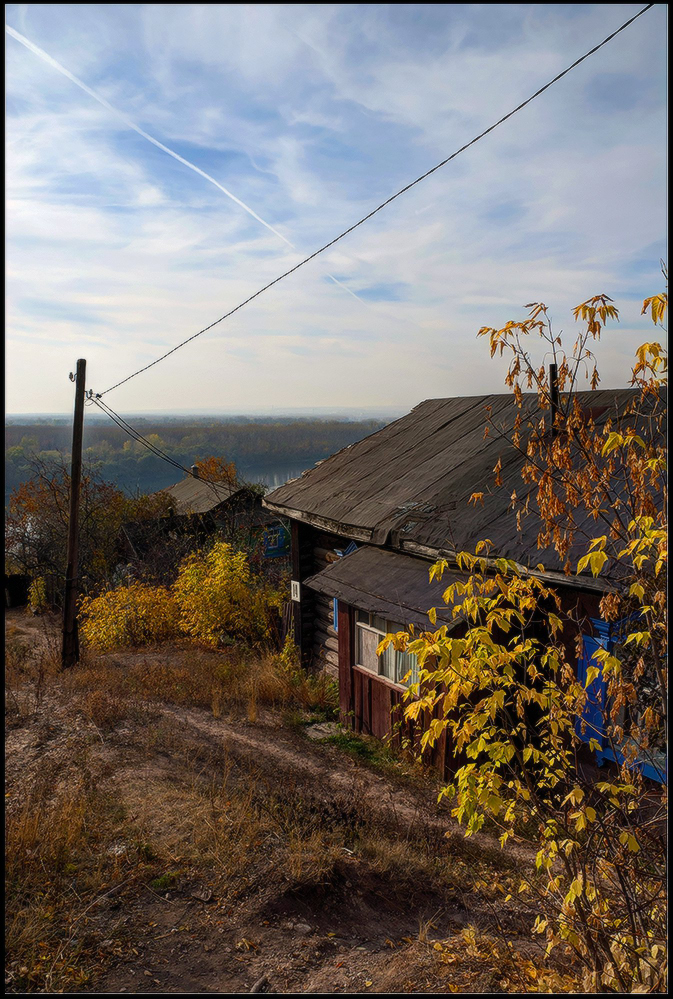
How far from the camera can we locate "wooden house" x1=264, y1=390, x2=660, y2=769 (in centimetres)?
723

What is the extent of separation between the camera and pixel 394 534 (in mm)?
8516

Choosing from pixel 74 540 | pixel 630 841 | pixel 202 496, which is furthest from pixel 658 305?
pixel 202 496

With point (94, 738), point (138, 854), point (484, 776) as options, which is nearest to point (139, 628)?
point (94, 738)

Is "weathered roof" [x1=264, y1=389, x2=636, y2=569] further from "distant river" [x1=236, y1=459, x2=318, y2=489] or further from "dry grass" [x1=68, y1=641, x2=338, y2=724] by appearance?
"distant river" [x1=236, y1=459, x2=318, y2=489]

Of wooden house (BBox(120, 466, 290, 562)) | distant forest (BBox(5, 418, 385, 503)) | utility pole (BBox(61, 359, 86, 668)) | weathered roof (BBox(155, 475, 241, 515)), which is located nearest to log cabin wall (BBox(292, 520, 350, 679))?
utility pole (BBox(61, 359, 86, 668))

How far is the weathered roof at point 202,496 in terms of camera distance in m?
25.7

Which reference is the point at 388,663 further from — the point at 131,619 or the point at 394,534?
the point at 131,619

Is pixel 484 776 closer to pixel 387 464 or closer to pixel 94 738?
pixel 94 738

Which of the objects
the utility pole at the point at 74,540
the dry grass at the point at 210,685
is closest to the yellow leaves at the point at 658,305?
the dry grass at the point at 210,685

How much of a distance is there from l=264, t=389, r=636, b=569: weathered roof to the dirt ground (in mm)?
2996

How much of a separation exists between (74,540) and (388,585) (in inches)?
289

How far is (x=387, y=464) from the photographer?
1098 centimetres

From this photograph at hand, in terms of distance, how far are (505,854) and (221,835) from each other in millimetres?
2759

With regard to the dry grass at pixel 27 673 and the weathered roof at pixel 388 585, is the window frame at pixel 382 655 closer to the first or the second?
the weathered roof at pixel 388 585
